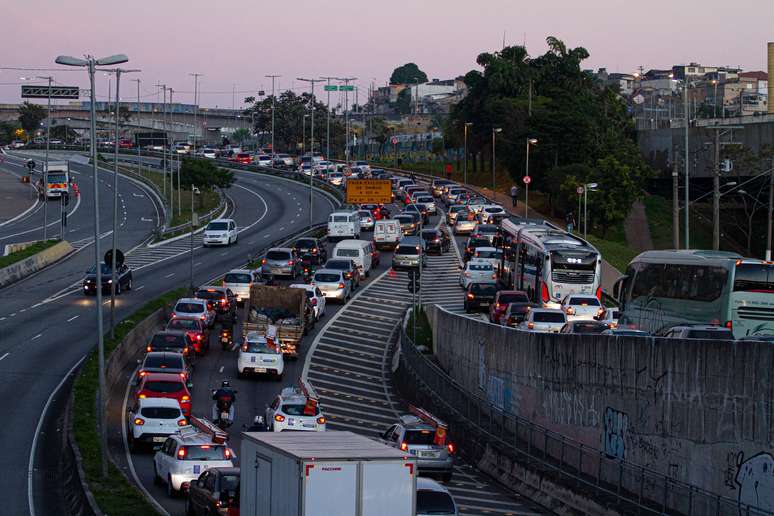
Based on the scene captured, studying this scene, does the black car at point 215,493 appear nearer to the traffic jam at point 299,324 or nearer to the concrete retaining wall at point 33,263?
the traffic jam at point 299,324

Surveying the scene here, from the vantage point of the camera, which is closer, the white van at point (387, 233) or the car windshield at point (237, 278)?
the car windshield at point (237, 278)

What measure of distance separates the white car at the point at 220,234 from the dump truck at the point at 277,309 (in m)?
32.5

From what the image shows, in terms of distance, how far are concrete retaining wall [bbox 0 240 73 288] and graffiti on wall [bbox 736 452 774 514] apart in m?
49.6

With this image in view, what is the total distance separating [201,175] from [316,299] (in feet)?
181

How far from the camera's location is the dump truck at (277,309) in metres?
49.8

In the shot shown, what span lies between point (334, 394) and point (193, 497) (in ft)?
64.7

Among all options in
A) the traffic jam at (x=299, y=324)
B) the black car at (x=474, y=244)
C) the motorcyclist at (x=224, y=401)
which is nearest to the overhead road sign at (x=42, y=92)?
the traffic jam at (x=299, y=324)

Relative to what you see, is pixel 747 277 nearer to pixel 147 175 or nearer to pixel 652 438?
pixel 652 438

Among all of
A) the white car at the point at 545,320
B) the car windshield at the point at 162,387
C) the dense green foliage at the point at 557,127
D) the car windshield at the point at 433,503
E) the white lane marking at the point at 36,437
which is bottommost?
the white lane marking at the point at 36,437

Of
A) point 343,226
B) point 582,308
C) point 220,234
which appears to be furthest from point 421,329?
point 220,234

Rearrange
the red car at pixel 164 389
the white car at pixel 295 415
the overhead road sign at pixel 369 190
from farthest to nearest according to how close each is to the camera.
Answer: the overhead road sign at pixel 369 190 → the red car at pixel 164 389 → the white car at pixel 295 415

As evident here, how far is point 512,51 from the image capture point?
15475 cm

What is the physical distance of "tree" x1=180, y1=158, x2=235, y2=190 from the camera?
10969 cm

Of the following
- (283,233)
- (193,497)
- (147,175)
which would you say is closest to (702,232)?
(283,233)
